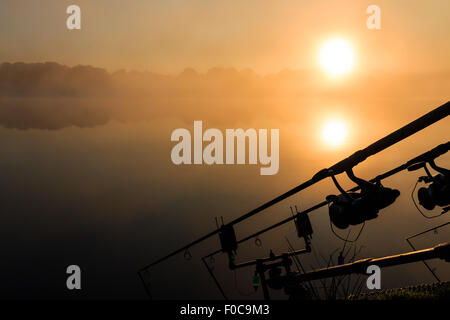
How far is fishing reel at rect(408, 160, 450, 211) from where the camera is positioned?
3.06m

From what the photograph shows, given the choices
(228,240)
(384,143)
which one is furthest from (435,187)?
(228,240)

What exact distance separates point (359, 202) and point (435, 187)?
2.16 ft

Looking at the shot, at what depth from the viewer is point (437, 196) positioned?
3172mm

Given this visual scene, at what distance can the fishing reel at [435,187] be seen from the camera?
10.0 feet

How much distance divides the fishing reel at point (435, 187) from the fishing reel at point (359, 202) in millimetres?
302

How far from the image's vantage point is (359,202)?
3707mm

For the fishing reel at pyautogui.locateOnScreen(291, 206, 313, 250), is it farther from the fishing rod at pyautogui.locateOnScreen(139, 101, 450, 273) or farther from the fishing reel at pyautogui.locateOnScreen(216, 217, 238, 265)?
the fishing rod at pyautogui.locateOnScreen(139, 101, 450, 273)

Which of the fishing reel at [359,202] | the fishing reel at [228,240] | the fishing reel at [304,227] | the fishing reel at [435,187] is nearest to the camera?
the fishing reel at [435,187]

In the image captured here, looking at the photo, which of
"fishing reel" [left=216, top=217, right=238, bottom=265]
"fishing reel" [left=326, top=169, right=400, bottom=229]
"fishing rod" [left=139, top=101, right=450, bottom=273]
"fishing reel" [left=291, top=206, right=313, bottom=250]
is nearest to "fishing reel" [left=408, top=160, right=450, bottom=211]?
"fishing reel" [left=326, top=169, right=400, bottom=229]

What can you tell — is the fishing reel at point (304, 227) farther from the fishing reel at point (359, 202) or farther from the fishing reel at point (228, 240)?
the fishing reel at point (359, 202)

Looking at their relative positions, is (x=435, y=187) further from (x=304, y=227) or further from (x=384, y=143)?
(x=304, y=227)

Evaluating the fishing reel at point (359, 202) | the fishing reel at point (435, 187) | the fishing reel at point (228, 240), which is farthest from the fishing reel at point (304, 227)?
the fishing reel at point (435, 187)

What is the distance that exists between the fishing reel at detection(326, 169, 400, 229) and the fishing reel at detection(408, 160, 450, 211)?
30cm
